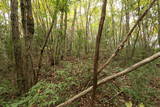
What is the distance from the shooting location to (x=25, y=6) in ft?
10.8

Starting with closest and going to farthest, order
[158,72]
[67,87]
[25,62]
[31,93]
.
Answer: [31,93]
[67,87]
[25,62]
[158,72]

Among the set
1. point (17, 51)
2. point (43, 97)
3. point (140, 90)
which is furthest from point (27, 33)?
point (140, 90)

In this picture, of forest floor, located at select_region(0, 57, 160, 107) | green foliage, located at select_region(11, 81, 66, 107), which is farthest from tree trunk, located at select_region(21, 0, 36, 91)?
green foliage, located at select_region(11, 81, 66, 107)

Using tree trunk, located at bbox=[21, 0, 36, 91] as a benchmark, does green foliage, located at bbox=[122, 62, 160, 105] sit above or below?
below


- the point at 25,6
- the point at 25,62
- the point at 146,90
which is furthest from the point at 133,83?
the point at 25,6

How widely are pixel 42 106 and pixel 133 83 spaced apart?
2950 millimetres

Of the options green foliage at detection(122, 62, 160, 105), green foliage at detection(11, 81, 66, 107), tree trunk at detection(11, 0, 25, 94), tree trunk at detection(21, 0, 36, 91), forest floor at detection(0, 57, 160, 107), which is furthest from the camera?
tree trunk at detection(11, 0, 25, 94)

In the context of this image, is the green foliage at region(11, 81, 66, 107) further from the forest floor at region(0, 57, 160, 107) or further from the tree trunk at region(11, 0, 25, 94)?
the tree trunk at region(11, 0, 25, 94)

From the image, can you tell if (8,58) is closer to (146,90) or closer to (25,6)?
(25,6)

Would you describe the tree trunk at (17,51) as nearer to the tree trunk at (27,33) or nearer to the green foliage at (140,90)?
the tree trunk at (27,33)

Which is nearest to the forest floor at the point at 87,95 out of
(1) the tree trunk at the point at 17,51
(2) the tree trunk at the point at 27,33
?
(1) the tree trunk at the point at 17,51

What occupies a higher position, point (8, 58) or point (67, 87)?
point (8, 58)

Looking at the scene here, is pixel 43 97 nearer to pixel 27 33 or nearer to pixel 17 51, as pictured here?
pixel 17 51

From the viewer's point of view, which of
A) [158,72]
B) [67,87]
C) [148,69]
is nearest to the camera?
[67,87]
